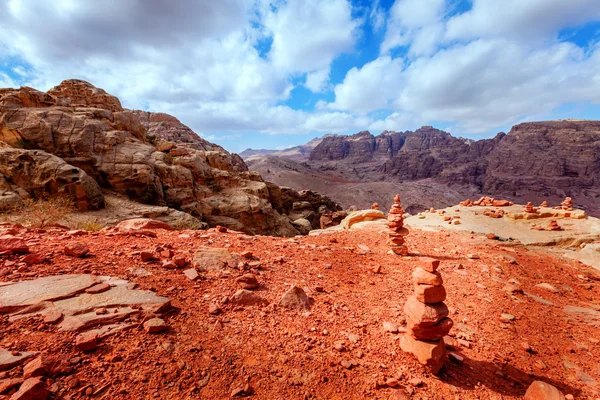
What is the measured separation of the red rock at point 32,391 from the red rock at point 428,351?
13.0 feet

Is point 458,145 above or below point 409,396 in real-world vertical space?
above

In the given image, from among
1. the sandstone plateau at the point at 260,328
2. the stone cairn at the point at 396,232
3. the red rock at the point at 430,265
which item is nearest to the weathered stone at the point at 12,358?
the sandstone plateau at the point at 260,328

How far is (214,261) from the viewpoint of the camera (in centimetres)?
513

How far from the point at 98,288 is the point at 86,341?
44.4 inches

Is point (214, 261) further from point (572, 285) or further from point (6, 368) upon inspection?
point (572, 285)

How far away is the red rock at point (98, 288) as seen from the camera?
354 cm

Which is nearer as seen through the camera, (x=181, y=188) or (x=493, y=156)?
(x=181, y=188)

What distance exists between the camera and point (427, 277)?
375 centimetres

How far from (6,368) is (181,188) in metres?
19.8

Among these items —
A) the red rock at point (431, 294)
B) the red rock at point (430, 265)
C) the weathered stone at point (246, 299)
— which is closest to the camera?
the red rock at point (431, 294)

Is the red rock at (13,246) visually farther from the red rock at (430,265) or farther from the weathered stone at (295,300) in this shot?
the red rock at (430,265)

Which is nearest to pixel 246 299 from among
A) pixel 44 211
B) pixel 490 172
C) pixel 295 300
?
pixel 295 300

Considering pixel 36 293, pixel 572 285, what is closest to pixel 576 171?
pixel 572 285

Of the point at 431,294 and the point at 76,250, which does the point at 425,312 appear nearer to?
the point at 431,294
